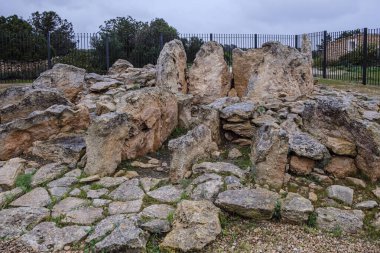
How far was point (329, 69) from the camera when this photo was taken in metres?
18.6

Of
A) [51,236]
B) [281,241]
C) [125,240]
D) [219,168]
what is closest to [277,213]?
[281,241]

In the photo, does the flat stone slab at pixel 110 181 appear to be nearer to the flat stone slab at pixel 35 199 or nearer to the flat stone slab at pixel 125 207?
the flat stone slab at pixel 125 207

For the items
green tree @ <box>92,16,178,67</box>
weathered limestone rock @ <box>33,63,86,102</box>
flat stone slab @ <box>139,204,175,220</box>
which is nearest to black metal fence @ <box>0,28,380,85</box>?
green tree @ <box>92,16,178,67</box>

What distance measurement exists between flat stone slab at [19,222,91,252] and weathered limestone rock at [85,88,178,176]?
1361 mm

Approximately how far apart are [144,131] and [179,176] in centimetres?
155

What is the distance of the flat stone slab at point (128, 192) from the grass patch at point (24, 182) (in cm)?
127

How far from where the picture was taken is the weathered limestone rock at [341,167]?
17.2ft

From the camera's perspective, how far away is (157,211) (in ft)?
15.0

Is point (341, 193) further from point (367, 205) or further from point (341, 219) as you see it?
point (341, 219)

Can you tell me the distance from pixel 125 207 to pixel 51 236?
36.1 inches

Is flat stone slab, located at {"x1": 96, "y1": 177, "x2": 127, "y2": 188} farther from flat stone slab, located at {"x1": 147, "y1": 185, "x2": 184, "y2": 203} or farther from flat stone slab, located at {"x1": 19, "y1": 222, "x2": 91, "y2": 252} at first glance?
flat stone slab, located at {"x1": 19, "y1": 222, "x2": 91, "y2": 252}

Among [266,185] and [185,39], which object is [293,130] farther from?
[185,39]

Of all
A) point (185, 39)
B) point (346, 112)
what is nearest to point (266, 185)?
point (346, 112)

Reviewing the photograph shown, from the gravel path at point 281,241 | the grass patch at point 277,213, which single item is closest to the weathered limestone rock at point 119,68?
the grass patch at point 277,213
